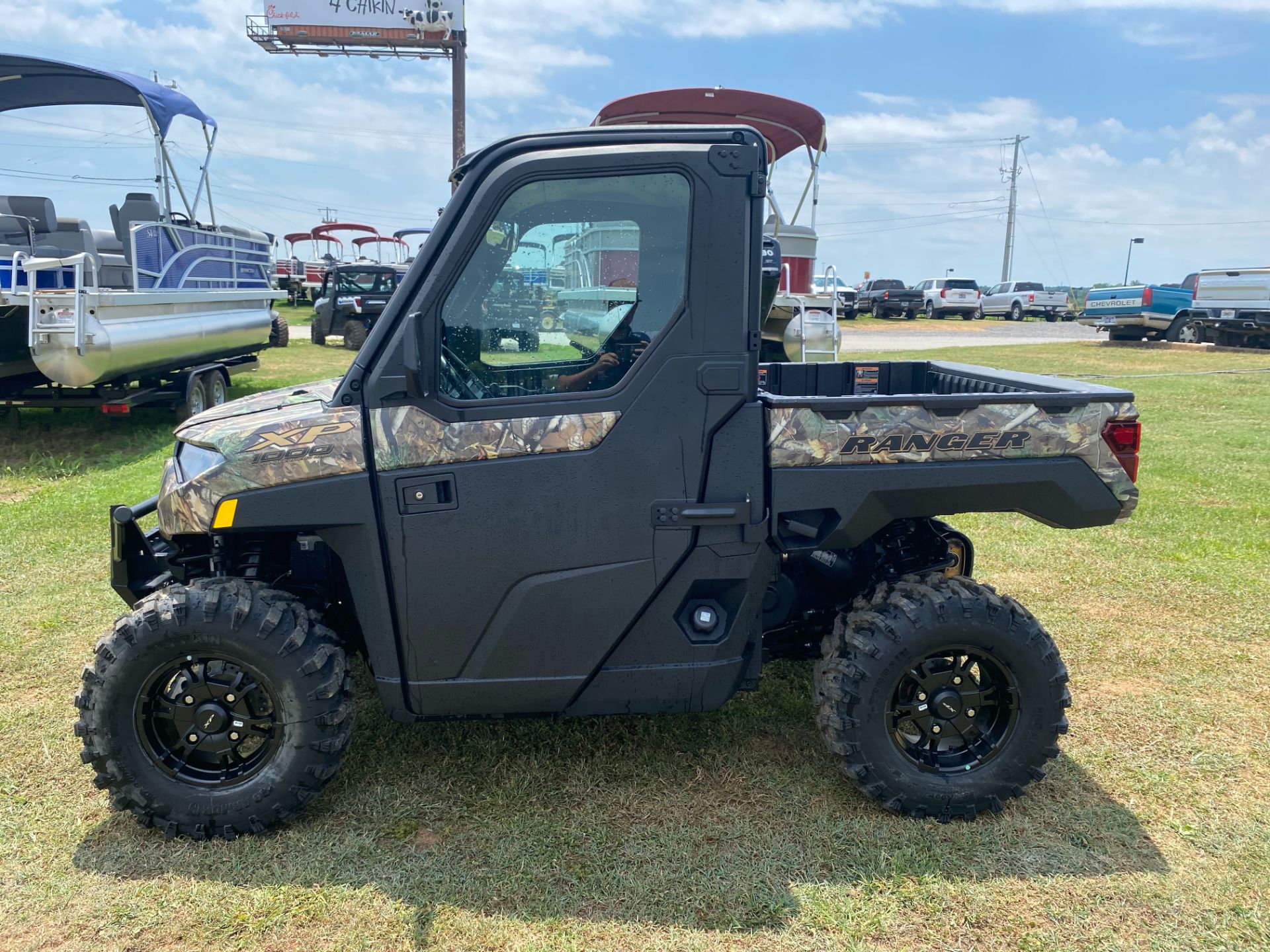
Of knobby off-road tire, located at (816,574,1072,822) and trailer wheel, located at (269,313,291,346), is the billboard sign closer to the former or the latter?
trailer wheel, located at (269,313,291,346)

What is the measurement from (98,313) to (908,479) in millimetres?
7811

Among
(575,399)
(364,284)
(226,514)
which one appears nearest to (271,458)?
(226,514)

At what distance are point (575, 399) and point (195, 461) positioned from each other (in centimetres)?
132

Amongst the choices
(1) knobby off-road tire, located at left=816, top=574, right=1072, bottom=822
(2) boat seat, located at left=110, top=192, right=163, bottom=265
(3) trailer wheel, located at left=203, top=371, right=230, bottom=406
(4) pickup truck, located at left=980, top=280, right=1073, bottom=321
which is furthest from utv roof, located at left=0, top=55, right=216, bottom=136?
(4) pickup truck, located at left=980, top=280, right=1073, bottom=321

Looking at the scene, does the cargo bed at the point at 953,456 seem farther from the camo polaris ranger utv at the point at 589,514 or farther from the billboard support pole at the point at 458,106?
the billboard support pole at the point at 458,106

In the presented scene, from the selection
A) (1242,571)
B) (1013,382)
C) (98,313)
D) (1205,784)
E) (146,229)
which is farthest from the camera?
(146,229)

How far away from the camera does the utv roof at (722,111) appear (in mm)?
10961

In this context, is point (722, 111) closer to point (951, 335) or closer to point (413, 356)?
point (413, 356)

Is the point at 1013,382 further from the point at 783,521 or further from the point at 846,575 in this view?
the point at 783,521

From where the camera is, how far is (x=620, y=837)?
3154 millimetres

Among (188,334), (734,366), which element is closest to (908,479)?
(734,366)

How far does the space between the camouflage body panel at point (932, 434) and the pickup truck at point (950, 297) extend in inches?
1494

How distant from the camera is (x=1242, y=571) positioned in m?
5.85

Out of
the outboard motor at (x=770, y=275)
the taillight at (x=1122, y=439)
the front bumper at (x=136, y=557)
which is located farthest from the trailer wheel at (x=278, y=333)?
the taillight at (x=1122, y=439)
